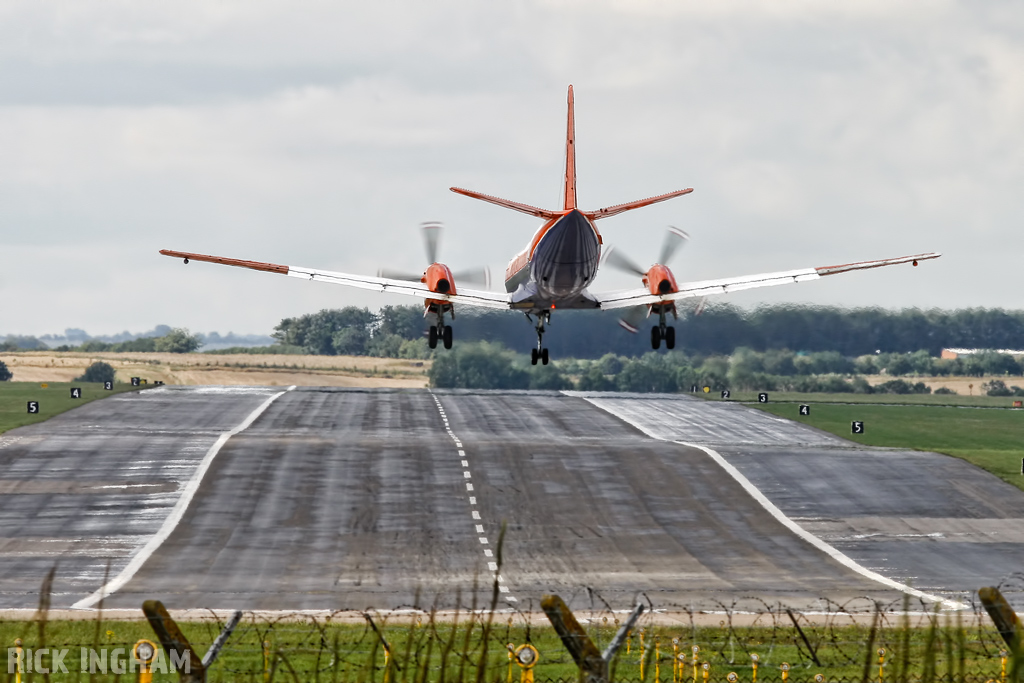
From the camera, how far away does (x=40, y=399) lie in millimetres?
102062

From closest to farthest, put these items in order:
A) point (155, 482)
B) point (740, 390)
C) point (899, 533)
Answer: point (899, 533), point (155, 482), point (740, 390)

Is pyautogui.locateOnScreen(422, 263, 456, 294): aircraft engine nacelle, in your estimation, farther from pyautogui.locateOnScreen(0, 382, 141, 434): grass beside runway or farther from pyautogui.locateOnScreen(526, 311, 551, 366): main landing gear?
pyautogui.locateOnScreen(0, 382, 141, 434): grass beside runway

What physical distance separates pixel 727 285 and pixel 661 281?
17.5 ft

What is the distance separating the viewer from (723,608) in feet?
121

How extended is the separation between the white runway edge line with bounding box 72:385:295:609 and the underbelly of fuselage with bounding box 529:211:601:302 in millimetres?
17523

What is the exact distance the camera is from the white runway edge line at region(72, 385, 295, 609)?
3926cm

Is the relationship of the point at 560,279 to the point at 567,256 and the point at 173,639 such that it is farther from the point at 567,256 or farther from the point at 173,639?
the point at 173,639

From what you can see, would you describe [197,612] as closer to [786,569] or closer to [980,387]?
[786,569]

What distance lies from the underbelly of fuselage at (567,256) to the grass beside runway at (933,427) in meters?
32.0

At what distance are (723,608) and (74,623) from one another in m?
18.4

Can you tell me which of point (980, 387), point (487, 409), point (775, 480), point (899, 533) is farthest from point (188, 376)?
point (899, 533)

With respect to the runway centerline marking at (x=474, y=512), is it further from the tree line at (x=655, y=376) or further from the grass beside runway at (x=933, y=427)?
the tree line at (x=655, y=376)

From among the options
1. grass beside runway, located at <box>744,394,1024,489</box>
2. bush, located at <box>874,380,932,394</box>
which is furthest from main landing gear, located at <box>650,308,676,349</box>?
bush, located at <box>874,380,932,394</box>

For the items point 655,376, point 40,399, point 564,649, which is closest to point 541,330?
point 564,649
